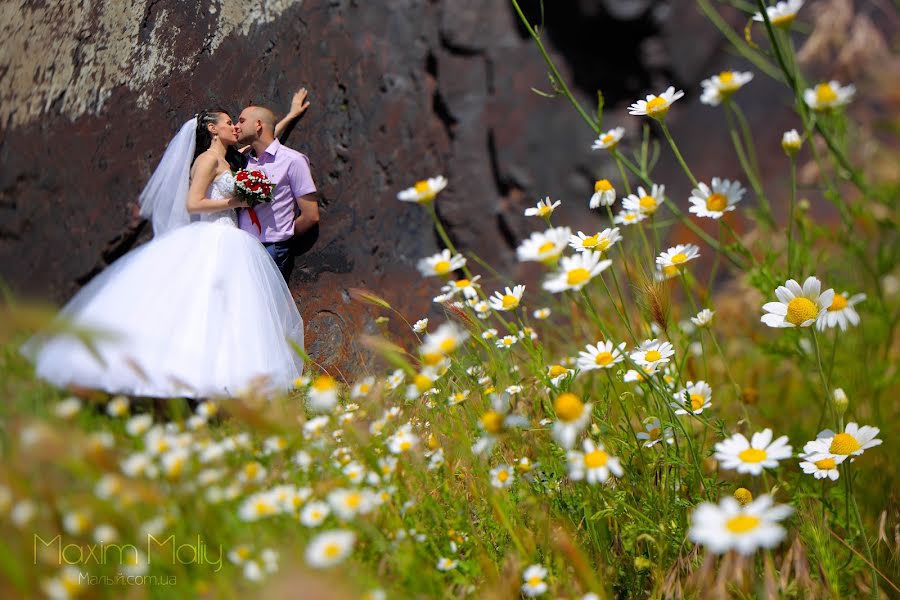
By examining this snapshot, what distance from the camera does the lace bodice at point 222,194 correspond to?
1882mm

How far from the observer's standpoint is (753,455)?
4.47ft

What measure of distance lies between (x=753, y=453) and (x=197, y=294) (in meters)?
1.27

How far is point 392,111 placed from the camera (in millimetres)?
2307

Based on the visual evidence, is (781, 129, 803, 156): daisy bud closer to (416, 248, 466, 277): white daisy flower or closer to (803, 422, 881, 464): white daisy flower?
(803, 422, 881, 464): white daisy flower

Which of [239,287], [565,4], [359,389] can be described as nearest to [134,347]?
[239,287]

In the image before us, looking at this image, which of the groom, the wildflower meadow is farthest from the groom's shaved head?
the wildflower meadow

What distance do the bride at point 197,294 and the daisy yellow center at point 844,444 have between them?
1.17 m

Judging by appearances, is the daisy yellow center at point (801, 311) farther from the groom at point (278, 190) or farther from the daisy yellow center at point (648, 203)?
the groom at point (278, 190)

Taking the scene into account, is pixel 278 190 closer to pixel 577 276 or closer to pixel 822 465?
pixel 577 276

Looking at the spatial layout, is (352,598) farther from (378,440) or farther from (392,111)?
(392,111)

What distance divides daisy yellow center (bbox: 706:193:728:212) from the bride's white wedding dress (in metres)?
1.04

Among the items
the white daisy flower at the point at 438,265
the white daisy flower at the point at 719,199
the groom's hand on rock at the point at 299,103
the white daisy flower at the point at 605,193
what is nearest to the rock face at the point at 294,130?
the groom's hand on rock at the point at 299,103

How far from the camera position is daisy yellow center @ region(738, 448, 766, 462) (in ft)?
4.45

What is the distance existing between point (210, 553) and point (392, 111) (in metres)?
1.48
